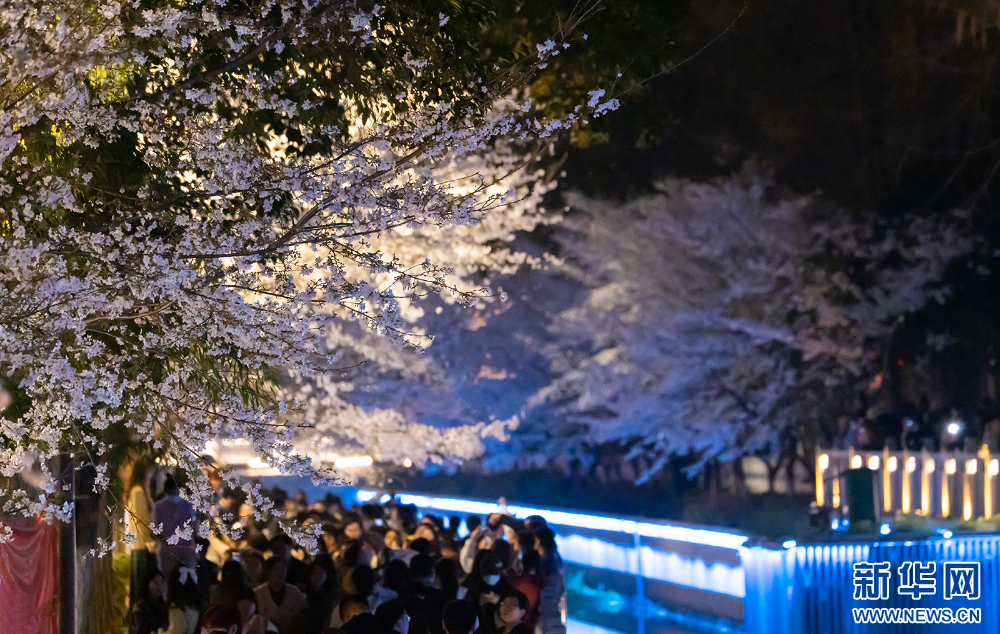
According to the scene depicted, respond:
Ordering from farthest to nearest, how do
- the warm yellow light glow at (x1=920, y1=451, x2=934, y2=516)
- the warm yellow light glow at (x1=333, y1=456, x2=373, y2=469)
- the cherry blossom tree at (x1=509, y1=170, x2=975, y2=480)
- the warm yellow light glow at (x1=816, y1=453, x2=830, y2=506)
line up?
the warm yellow light glow at (x1=333, y1=456, x2=373, y2=469) → the cherry blossom tree at (x1=509, y1=170, x2=975, y2=480) → the warm yellow light glow at (x1=816, y1=453, x2=830, y2=506) → the warm yellow light glow at (x1=920, y1=451, x2=934, y2=516)

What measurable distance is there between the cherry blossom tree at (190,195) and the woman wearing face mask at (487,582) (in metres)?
2.88

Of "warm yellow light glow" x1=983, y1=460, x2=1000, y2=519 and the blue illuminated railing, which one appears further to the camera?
"warm yellow light glow" x1=983, y1=460, x2=1000, y2=519

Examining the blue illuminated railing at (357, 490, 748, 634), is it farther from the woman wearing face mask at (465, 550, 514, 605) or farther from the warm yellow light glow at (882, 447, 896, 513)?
the warm yellow light glow at (882, 447, 896, 513)

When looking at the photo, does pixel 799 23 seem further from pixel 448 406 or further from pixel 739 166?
pixel 448 406

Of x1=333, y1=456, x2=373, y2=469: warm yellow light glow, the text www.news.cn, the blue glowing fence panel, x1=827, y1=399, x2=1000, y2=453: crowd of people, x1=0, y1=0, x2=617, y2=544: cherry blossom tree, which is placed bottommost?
the text www.news.cn

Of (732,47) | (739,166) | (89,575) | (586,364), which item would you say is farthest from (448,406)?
(89,575)

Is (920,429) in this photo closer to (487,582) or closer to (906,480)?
(906,480)

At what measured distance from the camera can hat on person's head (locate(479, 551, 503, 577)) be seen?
323 inches

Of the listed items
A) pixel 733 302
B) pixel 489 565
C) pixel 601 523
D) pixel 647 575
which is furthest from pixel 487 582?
pixel 733 302

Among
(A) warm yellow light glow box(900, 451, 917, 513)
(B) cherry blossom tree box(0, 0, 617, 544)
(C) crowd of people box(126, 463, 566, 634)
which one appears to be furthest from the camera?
(A) warm yellow light glow box(900, 451, 917, 513)

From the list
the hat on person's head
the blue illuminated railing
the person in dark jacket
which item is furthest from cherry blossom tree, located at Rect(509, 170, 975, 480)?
the person in dark jacket

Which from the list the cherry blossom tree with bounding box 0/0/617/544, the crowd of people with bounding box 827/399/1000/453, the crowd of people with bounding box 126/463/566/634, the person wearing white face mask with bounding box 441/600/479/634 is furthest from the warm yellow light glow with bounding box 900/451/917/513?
the cherry blossom tree with bounding box 0/0/617/544

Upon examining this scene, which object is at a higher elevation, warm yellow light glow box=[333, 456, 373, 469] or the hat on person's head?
warm yellow light glow box=[333, 456, 373, 469]

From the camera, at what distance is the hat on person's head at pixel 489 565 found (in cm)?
820
